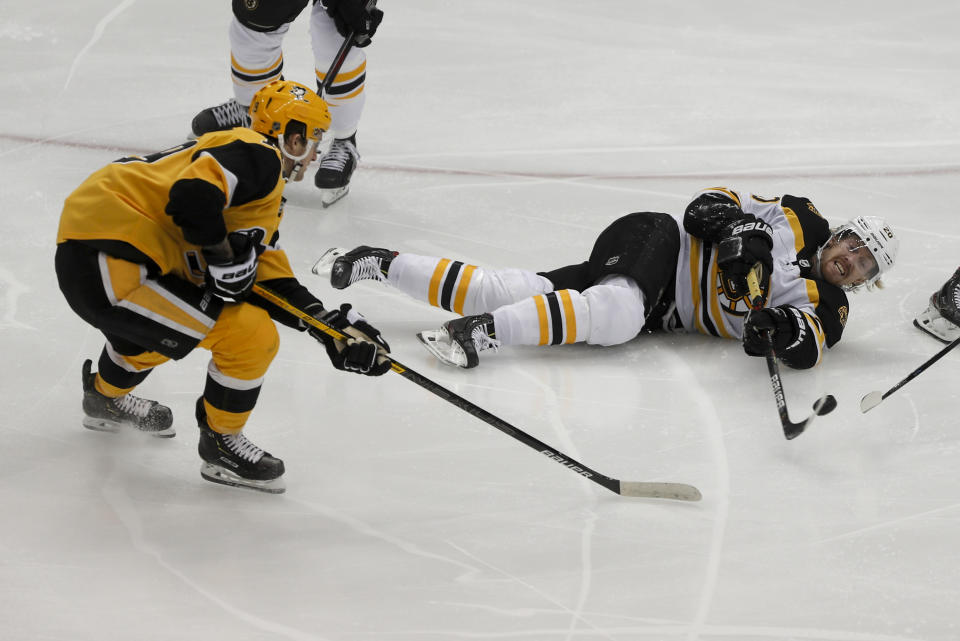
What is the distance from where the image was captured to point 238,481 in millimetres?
2436

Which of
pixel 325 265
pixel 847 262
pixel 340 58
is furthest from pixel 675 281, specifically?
pixel 340 58

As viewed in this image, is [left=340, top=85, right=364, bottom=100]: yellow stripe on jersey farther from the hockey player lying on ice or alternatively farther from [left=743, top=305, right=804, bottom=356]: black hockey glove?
[left=743, top=305, right=804, bottom=356]: black hockey glove

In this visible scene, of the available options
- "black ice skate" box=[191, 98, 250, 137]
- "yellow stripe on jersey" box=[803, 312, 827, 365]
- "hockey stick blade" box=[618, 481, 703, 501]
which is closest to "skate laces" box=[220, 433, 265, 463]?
"hockey stick blade" box=[618, 481, 703, 501]

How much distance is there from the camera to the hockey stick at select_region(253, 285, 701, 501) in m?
2.41

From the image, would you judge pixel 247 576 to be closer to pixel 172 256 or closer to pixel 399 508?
pixel 399 508

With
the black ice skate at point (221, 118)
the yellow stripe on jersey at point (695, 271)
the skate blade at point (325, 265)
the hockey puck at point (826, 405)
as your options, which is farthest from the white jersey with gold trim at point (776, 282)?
the black ice skate at point (221, 118)

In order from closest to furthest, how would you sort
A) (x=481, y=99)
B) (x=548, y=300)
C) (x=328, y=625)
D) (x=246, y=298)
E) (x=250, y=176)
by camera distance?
(x=328, y=625)
(x=250, y=176)
(x=246, y=298)
(x=548, y=300)
(x=481, y=99)

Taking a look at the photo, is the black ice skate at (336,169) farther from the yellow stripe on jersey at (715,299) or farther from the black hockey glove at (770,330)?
the black hockey glove at (770,330)

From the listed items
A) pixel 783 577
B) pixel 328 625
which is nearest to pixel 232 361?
pixel 328 625

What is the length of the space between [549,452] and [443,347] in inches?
A: 25.1

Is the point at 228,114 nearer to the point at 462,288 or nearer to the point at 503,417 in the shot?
the point at 462,288

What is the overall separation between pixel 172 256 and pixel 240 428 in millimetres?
406

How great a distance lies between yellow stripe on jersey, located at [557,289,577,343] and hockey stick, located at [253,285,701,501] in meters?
0.57

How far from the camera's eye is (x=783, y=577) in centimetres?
223
